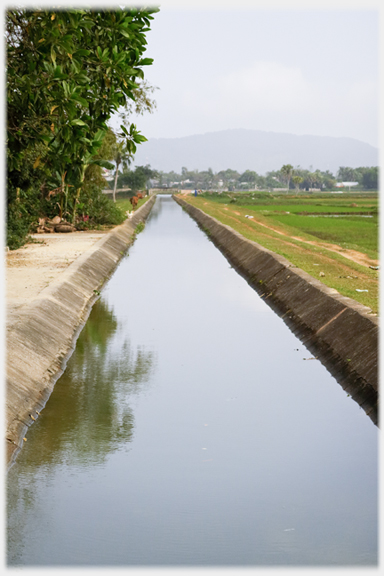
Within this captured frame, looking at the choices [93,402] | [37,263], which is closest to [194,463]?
Result: [93,402]

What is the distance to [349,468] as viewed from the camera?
19.8 ft

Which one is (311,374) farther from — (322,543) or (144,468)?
(322,543)

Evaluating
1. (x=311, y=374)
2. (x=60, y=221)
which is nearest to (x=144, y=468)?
(x=311, y=374)

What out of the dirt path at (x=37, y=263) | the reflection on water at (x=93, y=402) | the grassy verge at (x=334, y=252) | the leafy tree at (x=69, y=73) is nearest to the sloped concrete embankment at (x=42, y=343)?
the reflection on water at (x=93, y=402)

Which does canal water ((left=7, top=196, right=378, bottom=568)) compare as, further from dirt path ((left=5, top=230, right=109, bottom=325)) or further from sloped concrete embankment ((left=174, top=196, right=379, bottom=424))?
dirt path ((left=5, top=230, right=109, bottom=325))

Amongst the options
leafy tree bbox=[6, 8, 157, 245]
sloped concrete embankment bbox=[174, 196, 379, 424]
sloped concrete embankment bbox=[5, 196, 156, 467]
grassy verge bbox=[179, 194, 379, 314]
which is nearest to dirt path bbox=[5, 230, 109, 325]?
sloped concrete embankment bbox=[5, 196, 156, 467]

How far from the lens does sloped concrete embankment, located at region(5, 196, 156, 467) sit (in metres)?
6.93

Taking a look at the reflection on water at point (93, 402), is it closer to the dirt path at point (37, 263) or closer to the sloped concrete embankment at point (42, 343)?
the sloped concrete embankment at point (42, 343)

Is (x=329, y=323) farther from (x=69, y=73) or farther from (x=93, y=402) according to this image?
(x=69, y=73)

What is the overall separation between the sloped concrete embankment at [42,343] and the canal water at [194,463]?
0.16 meters

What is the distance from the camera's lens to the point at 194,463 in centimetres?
602

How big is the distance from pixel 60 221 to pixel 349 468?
880 inches

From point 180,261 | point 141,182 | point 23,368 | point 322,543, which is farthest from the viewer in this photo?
point 141,182

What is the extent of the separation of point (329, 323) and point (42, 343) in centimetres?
381
